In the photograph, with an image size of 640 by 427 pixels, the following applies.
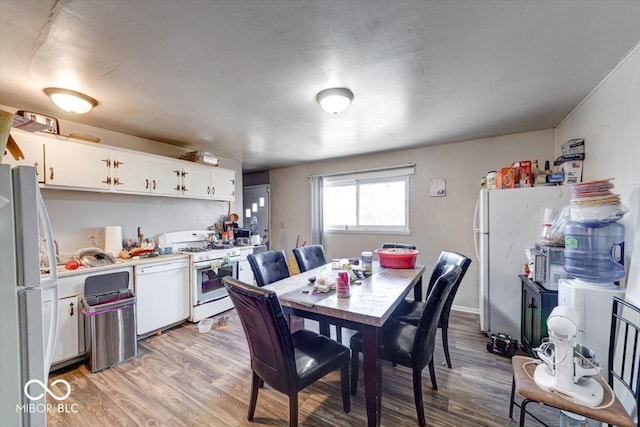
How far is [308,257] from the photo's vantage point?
9.41 ft

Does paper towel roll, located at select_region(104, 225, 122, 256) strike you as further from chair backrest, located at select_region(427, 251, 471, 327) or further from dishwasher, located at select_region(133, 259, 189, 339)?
chair backrest, located at select_region(427, 251, 471, 327)

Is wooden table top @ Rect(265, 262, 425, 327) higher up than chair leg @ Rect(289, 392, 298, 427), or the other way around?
wooden table top @ Rect(265, 262, 425, 327)

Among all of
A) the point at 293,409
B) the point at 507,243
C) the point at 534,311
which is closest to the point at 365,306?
the point at 293,409

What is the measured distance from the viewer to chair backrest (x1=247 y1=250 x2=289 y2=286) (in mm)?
2237

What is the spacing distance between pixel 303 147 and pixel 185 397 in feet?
9.99

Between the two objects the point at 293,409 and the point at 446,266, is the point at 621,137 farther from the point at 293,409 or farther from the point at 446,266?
the point at 293,409

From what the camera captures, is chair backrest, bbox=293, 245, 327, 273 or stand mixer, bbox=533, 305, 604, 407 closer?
stand mixer, bbox=533, 305, 604, 407

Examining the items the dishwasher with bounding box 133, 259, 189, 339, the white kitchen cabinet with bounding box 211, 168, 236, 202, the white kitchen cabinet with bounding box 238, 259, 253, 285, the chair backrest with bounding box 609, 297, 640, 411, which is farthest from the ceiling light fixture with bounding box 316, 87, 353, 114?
the white kitchen cabinet with bounding box 238, 259, 253, 285

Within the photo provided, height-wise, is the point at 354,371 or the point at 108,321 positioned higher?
the point at 108,321

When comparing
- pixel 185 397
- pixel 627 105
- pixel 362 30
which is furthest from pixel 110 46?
pixel 627 105

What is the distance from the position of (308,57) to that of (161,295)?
286 centimetres

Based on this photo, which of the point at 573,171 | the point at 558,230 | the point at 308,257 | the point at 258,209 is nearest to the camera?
the point at 558,230

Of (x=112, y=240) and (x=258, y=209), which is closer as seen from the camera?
(x=112, y=240)

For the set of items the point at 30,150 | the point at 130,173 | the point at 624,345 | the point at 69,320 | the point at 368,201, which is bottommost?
the point at 69,320
